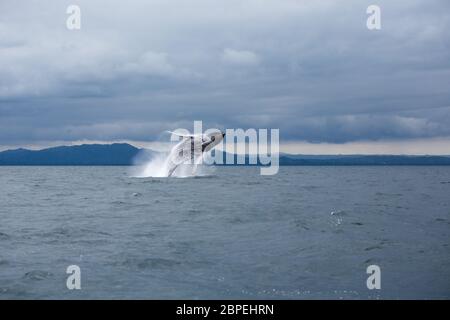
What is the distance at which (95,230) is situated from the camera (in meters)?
25.6

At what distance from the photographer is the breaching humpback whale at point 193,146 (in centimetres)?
5206

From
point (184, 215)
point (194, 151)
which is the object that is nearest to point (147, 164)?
point (194, 151)

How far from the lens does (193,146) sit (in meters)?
54.0

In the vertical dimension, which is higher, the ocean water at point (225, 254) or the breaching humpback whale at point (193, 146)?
the breaching humpback whale at point (193, 146)

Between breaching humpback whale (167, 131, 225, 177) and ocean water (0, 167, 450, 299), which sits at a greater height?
breaching humpback whale (167, 131, 225, 177)

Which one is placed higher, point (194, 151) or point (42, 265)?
point (194, 151)

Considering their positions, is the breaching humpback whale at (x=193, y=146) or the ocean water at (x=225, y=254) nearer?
the ocean water at (x=225, y=254)

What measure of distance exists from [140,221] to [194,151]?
85.5 feet

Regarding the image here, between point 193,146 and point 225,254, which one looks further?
point 193,146

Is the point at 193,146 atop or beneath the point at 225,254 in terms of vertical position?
atop

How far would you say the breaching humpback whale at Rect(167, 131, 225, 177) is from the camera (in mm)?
52062

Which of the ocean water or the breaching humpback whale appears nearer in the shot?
the ocean water
